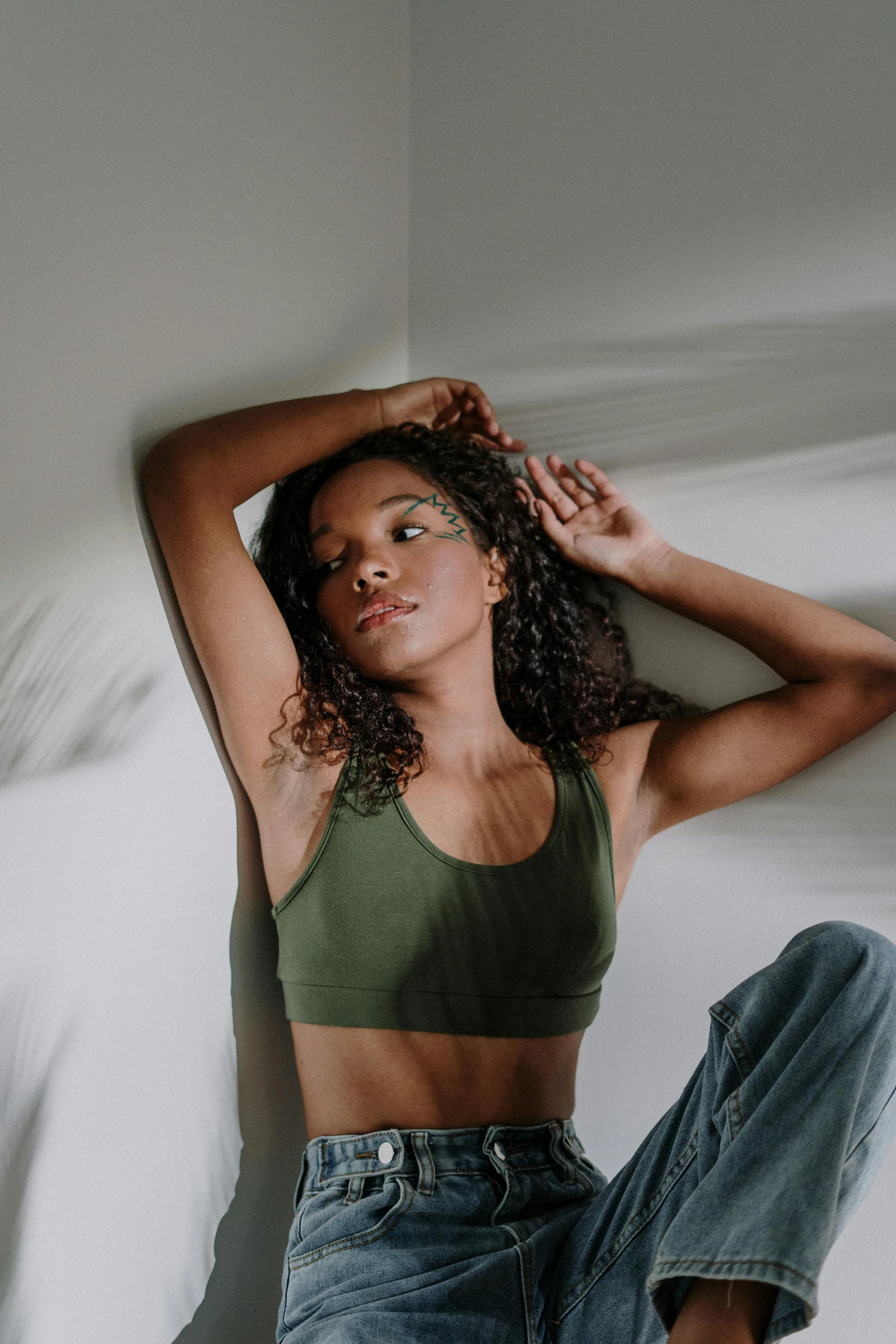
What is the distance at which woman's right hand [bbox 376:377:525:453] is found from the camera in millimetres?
1683

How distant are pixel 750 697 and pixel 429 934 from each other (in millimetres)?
565

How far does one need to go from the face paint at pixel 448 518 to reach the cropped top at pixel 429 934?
344mm

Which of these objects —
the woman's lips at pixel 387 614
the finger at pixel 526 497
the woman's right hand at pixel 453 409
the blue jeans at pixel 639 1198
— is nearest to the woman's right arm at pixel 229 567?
the woman's lips at pixel 387 614

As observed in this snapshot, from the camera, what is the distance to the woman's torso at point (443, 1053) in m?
1.34

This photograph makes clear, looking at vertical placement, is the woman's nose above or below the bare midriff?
above

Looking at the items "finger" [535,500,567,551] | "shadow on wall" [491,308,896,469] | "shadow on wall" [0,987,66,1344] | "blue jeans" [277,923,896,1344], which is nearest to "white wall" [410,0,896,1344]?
"shadow on wall" [491,308,896,469]

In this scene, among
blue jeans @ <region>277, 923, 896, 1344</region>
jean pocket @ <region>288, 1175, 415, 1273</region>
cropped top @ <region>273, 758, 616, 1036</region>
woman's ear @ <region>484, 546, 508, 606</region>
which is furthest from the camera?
woman's ear @ <region>484, 546, 508, 606</region>

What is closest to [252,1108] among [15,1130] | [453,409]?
[15,1130]

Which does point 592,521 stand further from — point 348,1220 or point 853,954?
point 348,1220

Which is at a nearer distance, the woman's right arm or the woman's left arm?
the woman's right arm

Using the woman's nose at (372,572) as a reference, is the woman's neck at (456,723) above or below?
below

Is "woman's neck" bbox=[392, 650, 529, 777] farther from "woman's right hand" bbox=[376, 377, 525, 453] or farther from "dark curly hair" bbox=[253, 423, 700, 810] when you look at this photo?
"woman's right hand" bbox=[376, 377, 525, 453]

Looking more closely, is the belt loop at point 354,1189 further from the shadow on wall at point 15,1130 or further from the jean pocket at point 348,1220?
the shadow on wall at point 15,1130

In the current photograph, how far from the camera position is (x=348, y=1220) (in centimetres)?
125
